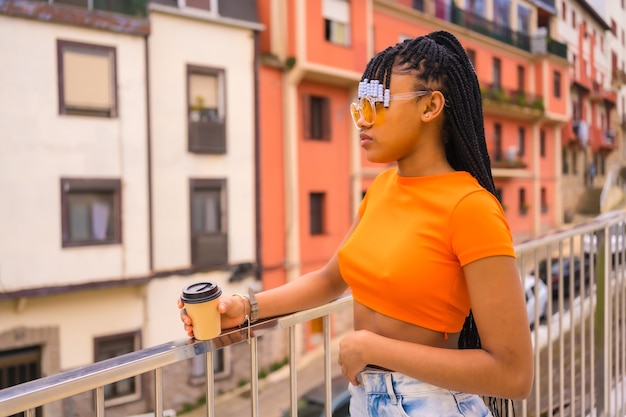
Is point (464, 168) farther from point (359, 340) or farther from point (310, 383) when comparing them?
point (310, 383)

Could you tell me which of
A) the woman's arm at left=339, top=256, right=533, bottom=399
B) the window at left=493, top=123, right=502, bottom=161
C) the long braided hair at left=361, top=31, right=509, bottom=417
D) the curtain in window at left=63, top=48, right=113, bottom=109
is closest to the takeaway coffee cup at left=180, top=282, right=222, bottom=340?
the woman's arm at left=339, top=256, right=533, bottom=399

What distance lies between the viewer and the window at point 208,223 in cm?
855

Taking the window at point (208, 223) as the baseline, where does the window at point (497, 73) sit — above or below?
above

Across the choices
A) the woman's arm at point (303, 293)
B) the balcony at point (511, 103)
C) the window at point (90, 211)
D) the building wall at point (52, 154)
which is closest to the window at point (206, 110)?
the building wall at point (52, 154)

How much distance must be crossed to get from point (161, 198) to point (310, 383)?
373 centimetres

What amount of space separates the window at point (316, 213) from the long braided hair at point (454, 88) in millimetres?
9046

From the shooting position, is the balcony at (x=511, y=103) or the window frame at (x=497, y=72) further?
the window frame at (x=497, y=72)

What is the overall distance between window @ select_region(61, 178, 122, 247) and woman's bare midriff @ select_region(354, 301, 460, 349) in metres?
7.33

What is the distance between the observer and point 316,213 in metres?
9.98

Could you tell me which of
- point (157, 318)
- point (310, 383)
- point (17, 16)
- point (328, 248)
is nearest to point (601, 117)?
point (328, 248)

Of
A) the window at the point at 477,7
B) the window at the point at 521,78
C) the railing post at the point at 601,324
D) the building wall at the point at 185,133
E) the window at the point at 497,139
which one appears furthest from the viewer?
the window at the point at 521,78

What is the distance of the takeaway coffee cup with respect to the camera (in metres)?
0.79

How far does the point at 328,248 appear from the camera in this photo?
389 inches

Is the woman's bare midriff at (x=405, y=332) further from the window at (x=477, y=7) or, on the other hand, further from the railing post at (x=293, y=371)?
the window at (x=477, y=7)
